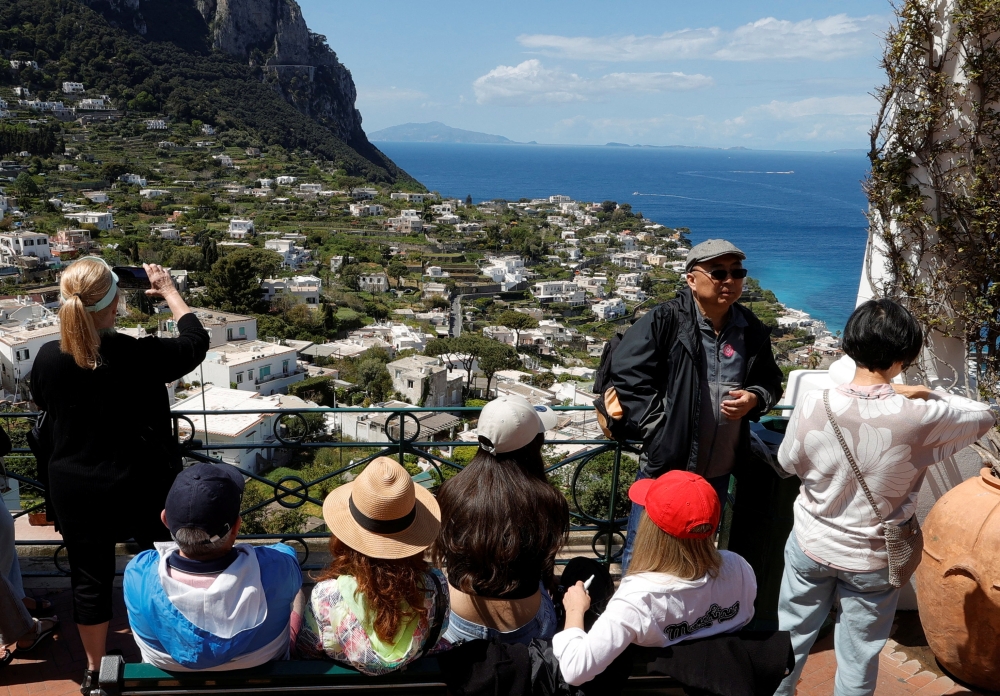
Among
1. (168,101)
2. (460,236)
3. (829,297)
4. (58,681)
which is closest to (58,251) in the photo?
(460,236)

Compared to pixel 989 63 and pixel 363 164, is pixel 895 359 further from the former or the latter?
pixel 363 164

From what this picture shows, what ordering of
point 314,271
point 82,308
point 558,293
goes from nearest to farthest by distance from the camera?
point 82,308 → point 314,271 → point 558,293

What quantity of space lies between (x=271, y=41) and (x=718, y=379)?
12231 cm

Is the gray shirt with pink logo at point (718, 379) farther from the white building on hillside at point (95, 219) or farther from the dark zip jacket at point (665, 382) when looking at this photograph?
the white building on hillside at point (95, 219)

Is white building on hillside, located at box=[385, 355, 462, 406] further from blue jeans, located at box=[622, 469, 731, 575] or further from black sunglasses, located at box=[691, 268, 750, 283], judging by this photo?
black sunglasses, located at box=[691, 268, 750, 283]

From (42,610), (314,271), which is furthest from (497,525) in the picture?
(314,271)

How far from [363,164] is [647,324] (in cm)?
11190

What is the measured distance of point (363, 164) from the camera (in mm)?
108625

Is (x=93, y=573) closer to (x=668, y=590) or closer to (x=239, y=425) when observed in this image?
(x=668, y=590)

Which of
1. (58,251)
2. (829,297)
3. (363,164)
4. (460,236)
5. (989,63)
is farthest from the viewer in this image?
(363,164)

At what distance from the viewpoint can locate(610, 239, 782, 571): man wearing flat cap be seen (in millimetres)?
2057

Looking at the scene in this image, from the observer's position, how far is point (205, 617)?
1417 mm

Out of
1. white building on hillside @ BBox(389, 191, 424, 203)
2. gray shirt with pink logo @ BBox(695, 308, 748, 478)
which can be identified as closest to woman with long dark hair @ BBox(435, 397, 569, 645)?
gray shirt with pink logo @ BBox(695, 308, 748, 478)

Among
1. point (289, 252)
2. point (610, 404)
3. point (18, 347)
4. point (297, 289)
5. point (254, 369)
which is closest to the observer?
point (610, 404)
